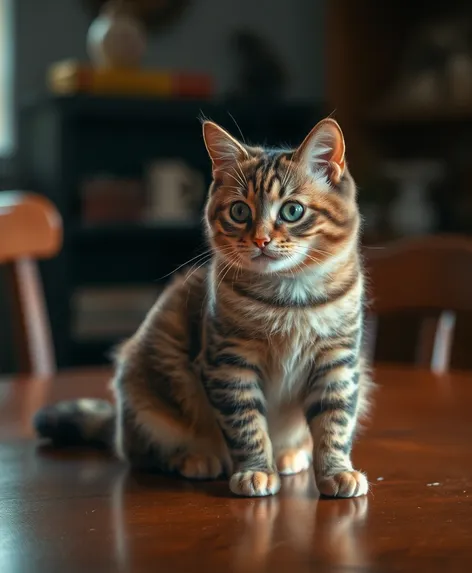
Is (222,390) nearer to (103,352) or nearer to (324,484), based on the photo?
(324,484)

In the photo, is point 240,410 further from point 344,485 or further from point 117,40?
point 117,40

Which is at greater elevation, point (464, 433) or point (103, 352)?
point (464, 433)

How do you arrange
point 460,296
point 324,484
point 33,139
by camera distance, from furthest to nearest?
point 33,139 < point 460,296 < point 324,484

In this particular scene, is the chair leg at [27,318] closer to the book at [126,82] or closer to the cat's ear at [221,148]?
the cat's ear at [221,148]

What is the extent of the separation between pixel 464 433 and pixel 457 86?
2.30 meters

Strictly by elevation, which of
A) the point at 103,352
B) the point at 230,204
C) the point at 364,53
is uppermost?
the point at 364,53

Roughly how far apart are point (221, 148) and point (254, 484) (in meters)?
0.40

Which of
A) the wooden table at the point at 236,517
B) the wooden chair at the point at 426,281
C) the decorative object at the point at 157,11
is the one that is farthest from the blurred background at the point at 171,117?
the wooden table at the point at 236,517

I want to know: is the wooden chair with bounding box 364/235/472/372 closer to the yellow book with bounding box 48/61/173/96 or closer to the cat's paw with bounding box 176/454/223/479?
the cat's paw with bounding box 176/454/223/479

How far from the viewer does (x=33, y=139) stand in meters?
3.50

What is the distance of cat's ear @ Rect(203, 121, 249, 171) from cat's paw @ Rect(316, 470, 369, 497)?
0.39 meters

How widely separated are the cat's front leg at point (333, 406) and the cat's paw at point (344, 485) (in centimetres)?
4

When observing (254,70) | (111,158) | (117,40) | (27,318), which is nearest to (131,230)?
(111,158)

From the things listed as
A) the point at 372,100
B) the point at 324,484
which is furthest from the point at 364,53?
the point at 324,484
